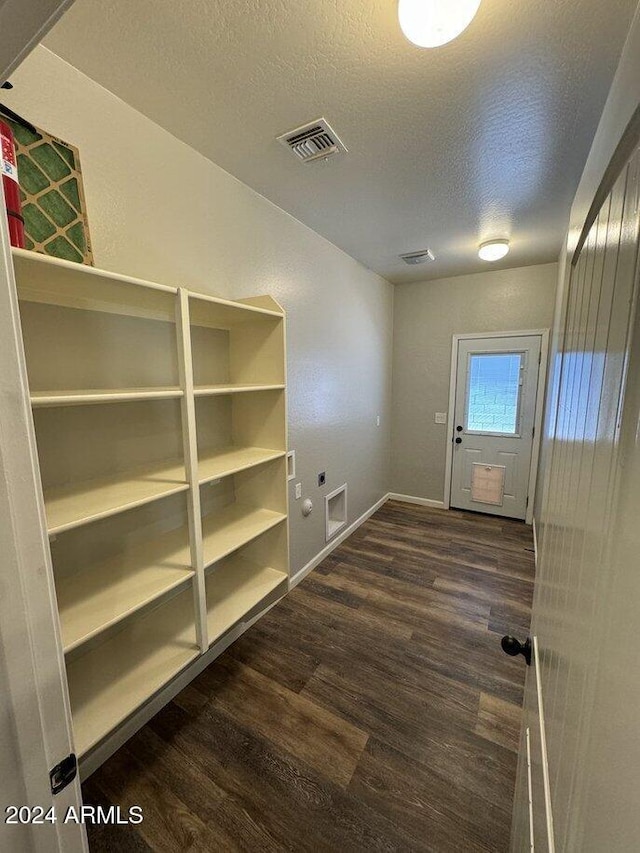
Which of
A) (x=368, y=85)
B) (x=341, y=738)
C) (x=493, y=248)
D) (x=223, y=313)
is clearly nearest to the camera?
(x=368, y=85)

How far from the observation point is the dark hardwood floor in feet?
4.01

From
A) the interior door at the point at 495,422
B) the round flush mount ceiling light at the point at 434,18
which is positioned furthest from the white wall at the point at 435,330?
the round flush mount ceiling light at the point at 434,18

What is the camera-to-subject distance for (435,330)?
4.01 metres

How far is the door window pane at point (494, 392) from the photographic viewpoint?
367 centimetres

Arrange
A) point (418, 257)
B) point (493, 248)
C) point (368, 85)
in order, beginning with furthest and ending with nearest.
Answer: point (418, 257) → point (493, 248) → point (368, 85)

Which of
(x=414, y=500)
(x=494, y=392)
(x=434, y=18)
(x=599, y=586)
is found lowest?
(x=414, y=500)

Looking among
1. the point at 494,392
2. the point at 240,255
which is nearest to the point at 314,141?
the point at 240,255

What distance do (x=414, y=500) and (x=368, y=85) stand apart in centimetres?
402

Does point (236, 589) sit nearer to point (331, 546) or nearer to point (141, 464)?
point (141, 464)

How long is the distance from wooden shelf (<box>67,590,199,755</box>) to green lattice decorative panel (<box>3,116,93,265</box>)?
5.27 feet

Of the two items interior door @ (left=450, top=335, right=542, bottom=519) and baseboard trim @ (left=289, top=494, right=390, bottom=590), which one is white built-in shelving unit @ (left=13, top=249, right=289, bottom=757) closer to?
baseboard trim @ (left=289, top=494, right=390, bottom=590)

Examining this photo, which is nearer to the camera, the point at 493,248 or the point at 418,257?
the point at 493,248

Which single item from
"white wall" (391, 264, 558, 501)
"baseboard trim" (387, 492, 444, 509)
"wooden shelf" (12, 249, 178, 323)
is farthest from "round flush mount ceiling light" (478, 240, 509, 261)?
"baseboard trim" (387, 492, 444, 509)

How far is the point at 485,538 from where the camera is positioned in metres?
3.42
